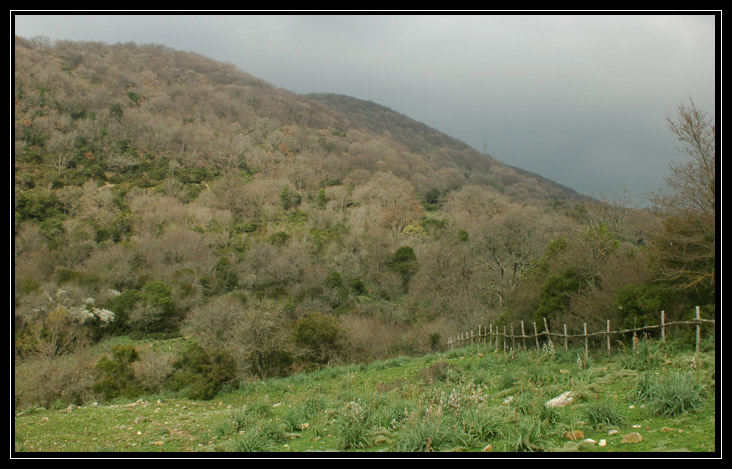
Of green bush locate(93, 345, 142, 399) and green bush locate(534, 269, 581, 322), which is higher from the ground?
green bush locate(534, 269, 581, 322)

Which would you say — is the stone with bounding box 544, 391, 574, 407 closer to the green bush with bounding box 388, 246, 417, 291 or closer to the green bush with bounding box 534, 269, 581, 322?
the green bush with bounding box 534, 269, 581, 322

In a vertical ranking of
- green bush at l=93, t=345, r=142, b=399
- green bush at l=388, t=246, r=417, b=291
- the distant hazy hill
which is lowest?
green bush at l=93, t=345, r=142, b=399

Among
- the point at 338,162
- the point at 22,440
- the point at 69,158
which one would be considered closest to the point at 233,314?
the point at 22,440

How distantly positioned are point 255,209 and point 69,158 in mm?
26406

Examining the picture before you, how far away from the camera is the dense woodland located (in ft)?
54.2

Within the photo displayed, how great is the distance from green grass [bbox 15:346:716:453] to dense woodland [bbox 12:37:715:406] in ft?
15.6

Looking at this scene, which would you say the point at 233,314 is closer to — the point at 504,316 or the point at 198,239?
the point at 504,316

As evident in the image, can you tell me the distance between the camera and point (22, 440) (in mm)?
8188

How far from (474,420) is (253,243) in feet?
141

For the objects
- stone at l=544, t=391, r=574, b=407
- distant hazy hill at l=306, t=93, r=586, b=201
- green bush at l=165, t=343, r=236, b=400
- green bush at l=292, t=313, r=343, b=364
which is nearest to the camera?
stone at l=544, t=391, r=574, b=407

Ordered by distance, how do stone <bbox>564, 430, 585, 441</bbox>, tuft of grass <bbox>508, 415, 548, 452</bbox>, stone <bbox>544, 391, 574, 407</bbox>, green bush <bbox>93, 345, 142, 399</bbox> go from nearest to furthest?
tuft of grass <bbox>508, 415, 548, 452</bbox> < stone <bbox>564, 430, 585, 441</bbox> < stone <bbox>544, 391, 574, 407</bbox> < green bush <bbox>93, 345, 142, 399</bbox>

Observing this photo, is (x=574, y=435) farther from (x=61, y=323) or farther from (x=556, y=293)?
(x=61, y=323)

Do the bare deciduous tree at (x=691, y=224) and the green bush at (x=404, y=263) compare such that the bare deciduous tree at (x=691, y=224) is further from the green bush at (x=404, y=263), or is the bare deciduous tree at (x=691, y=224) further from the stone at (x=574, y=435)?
the green bush at (x=404, y=263)

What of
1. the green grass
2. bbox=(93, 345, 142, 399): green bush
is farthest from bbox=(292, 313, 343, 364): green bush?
the green grass
